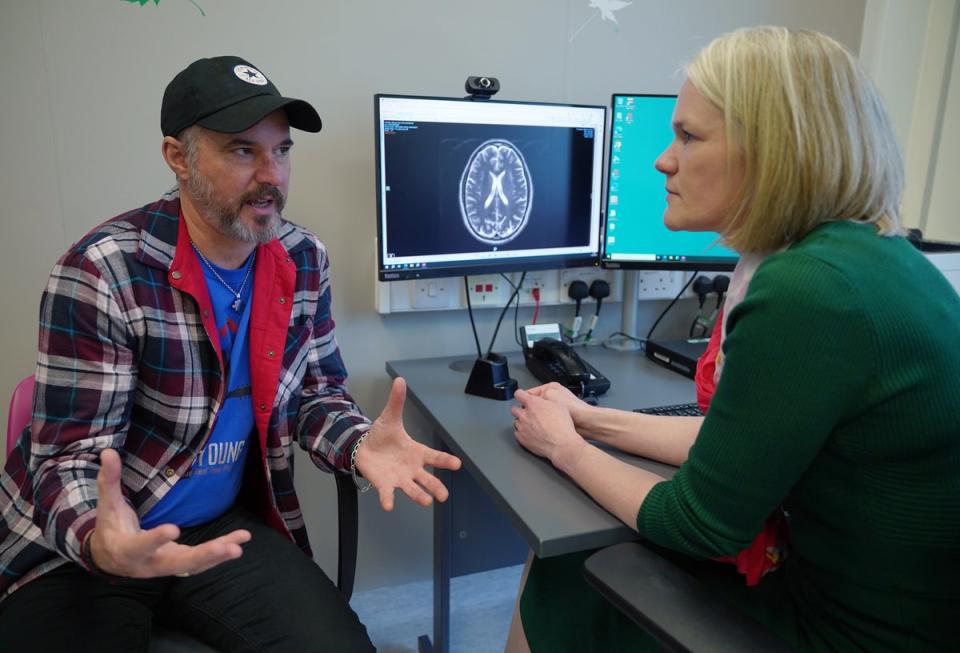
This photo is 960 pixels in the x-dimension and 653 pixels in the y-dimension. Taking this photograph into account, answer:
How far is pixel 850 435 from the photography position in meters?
0.82

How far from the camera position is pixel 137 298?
3.82 feet

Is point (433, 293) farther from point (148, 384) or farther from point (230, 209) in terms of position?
point (148, 384)

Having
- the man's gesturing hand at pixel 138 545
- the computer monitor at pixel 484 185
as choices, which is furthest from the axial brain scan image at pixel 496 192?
the man's gesturing hand at pixel 138 545

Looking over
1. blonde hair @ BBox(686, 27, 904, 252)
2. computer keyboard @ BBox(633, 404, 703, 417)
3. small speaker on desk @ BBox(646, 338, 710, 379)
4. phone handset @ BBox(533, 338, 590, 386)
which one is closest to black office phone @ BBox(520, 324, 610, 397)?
phone handset @ BBox(533, 338, 590, 386)

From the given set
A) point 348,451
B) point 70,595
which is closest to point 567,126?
point 348,451

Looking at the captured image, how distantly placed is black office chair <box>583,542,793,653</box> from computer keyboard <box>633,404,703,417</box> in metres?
0.49

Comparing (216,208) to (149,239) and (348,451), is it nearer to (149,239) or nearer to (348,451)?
(149,239)

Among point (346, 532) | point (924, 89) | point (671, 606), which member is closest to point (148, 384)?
point (346, 532)

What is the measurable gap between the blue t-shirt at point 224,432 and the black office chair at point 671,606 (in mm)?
756

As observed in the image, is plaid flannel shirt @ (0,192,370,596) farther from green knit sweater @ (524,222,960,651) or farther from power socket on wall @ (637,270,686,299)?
power socket on wall @ (637,270,686,299)

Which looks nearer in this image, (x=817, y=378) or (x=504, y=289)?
(x=817, y=378)

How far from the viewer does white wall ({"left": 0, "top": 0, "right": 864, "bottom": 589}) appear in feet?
5.01

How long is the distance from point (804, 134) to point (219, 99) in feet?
3.05

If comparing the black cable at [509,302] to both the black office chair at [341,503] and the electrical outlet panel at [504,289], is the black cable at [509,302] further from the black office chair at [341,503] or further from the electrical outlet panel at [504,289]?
the black office chair at [341,503]
